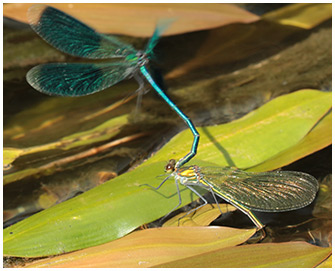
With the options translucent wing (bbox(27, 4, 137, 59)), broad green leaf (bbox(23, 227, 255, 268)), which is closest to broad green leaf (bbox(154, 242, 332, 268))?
broad green leaf (bbox(23, 227, 255, 268))

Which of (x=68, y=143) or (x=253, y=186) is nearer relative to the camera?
(x=253, y=186)

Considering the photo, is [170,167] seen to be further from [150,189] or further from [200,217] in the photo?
[200,217]

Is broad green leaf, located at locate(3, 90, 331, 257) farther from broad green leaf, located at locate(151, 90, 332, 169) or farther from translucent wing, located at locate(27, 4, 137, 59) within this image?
translucent wing, located at locate(27, 4, 137, 59)

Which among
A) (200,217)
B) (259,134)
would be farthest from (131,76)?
(200,217)

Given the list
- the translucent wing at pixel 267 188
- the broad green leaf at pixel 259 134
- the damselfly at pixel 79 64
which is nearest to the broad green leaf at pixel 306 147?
the broad green leaf at pixel 259 134

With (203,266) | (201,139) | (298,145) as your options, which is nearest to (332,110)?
(298,145)

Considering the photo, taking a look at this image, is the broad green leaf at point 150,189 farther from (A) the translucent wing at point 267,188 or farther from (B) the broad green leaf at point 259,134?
(A) the translucent wing at point 267,188
